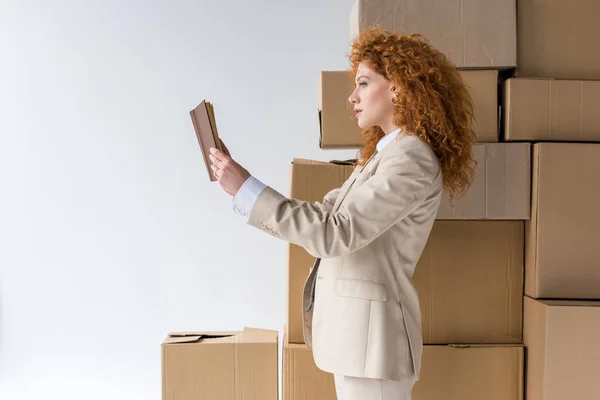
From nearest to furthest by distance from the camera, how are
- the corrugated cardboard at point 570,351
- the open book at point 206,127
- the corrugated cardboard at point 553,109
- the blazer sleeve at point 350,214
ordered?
the blazer sleeve at point 350,214
the open book at point 206,127
the corrugated cardboard at point 570,351
the corrugated cardboard at point 553,109

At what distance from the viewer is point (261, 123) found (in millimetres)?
2666

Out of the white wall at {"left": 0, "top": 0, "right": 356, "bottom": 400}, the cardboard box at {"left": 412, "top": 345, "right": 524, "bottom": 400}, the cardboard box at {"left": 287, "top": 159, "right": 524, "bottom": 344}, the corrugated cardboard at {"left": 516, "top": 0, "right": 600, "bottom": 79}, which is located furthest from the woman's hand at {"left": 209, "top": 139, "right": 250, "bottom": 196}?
the white wall at {"left": 0, "top": 0, "right": 356, "bottom": 400}

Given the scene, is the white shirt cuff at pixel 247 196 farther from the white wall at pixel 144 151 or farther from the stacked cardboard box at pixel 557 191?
the white wall at pixel 144 151

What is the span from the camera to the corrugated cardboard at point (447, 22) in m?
1.75

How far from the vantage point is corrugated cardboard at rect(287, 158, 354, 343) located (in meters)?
1.79

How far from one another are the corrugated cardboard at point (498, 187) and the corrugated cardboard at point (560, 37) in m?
0.24

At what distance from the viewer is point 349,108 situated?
1784mm

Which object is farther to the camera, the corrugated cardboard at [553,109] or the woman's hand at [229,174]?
the corrugated cardboard at [553,109]

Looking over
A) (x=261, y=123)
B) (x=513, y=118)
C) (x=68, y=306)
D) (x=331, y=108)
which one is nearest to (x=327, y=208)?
(x=331, y=108)

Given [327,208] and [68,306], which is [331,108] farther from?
[68,306]

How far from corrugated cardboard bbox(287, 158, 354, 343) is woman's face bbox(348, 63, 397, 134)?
0.30 meters

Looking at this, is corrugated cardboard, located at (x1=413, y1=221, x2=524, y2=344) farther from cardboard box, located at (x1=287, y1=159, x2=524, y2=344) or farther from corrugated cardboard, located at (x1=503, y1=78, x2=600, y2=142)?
corrugated cardboard, located at (x1=503, y1=78, x2=600, y2=142)

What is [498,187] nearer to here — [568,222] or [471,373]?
[568,222]

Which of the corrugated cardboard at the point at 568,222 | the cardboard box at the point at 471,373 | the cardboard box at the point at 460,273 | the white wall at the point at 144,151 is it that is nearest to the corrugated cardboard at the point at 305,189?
the cardboard box at the point at 460,273
